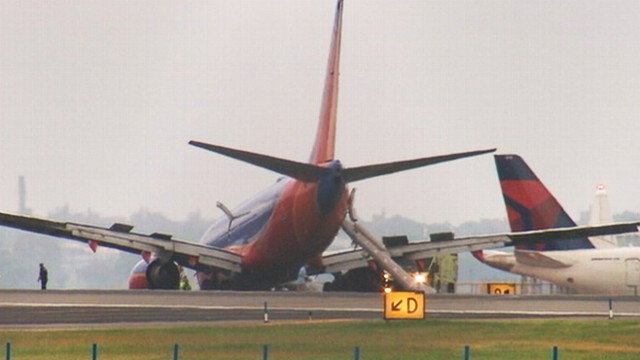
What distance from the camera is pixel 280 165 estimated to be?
97.7 meters

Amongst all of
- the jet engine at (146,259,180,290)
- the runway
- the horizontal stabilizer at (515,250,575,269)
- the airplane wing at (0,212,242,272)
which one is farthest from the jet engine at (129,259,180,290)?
the horizontal stabilizer at (515,250,575,269)

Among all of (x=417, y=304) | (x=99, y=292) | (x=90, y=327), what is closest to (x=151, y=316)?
(x=90, y=327)

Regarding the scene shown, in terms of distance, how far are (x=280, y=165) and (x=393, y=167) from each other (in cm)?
618

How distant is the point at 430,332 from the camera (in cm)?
7169

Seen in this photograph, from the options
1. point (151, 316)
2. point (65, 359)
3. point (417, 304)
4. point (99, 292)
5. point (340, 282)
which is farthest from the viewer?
point (340, 282)

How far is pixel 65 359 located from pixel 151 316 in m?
21.5

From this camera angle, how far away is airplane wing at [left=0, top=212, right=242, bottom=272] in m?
104

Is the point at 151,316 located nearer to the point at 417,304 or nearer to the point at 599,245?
the point at 417,304

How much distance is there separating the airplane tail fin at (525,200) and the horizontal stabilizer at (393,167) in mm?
32337

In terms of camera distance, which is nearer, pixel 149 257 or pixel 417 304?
pixel 417 304

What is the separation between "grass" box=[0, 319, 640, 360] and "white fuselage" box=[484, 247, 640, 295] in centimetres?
4523


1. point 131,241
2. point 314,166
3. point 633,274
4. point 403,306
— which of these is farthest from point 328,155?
point 403,306

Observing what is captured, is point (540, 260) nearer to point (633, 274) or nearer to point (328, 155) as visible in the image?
point (633, 274)

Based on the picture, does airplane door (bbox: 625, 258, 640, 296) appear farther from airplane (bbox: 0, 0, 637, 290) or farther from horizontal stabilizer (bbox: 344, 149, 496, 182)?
horizontal stabilizer (bbox: 344, 149, 496, 182)
